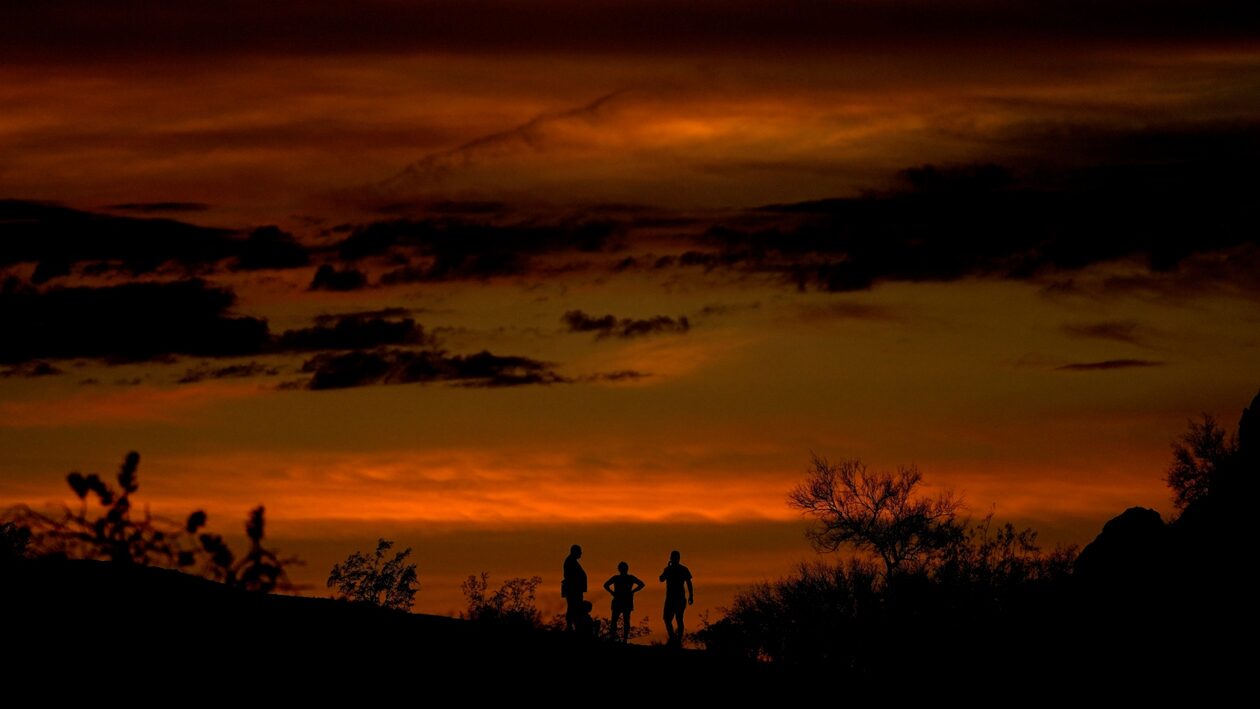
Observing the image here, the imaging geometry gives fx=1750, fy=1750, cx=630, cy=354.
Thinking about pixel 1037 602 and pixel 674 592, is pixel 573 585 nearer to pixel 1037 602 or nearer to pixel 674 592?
pixel 674 592

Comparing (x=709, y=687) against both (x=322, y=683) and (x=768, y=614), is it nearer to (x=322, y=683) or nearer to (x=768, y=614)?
(x=322, y=683)

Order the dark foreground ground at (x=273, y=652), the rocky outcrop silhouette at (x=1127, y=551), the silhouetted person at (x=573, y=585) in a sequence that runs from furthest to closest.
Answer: the rocky outcrop silhouette at (x=1127, y=551) → the silhouetted person at (x=573, y=585) → the dark foreground ground at (x=273, y=652)

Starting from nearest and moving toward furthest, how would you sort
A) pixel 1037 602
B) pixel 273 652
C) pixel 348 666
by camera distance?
pixel 273 652
pixel 348 666
pixel 1037 602

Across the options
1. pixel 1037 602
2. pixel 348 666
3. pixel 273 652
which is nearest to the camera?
pixel 273 652

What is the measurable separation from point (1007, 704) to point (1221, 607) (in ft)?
51.5

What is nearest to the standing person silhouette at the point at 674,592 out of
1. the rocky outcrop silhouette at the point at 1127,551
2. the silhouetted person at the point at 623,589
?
the silhouetted person at the point at 623,589

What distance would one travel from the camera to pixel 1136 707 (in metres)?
36.2

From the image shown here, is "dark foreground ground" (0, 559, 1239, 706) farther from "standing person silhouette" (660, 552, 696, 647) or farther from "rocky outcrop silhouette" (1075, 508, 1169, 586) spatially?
"rocky outcrop silhouette" (1075, 508, 1169, 586)

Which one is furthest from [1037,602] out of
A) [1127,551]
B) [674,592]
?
[674,592]

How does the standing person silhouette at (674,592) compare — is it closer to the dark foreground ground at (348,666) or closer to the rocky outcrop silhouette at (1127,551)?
the dark foreground ground at (348,666)

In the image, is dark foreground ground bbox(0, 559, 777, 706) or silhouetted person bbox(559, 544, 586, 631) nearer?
dark foreground ground bbox(0, 559, 777, 706)

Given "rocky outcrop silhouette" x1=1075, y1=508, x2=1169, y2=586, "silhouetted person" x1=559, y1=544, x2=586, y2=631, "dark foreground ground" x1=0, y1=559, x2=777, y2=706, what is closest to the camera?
"dark foreground ground" x1=0, y1=559, x2=777, y2=706

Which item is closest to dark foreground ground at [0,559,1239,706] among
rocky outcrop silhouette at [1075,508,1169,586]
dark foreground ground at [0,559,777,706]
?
dark foreground ground at [0,559,777,706]

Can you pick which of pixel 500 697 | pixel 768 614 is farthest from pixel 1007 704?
pixel 768 614
